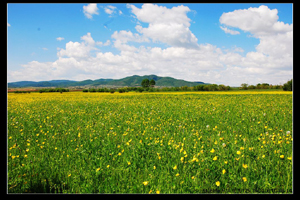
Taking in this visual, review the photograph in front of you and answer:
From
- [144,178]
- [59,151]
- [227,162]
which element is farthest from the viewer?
[59,151]

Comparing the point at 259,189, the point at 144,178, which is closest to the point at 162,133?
the point at 144,178

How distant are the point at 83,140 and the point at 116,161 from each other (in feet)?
5.85

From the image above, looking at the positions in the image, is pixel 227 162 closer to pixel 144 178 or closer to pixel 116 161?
pixel 144 178

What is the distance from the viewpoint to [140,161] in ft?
12.2

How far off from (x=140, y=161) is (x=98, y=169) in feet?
2.80

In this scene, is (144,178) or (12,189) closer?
(12,189)
